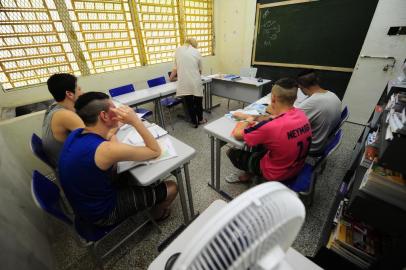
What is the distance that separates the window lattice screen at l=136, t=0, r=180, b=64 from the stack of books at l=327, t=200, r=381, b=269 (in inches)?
158

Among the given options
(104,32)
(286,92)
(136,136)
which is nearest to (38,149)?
(136,136)

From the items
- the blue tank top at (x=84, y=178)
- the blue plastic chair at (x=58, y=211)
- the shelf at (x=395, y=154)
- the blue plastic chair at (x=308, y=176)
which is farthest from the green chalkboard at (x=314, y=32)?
the blue plastic chair at (x=58, y=211)

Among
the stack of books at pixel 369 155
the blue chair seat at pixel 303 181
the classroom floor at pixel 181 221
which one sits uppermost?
the stack of books at pixel 369 155

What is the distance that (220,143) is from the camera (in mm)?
1672

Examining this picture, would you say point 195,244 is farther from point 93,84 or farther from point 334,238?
point 93,84

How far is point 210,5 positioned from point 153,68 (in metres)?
2.39

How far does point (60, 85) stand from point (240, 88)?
114 inches

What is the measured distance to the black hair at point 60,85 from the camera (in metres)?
1.45

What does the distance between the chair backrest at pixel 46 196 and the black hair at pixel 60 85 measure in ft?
2.43

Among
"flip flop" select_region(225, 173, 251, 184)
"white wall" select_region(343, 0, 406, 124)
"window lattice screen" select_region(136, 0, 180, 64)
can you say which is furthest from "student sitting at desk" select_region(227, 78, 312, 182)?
"window lattice screen" select_region(136, 0, 180, 64)

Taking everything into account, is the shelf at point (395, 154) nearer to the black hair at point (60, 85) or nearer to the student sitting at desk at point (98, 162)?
the student sitting at desk at point (98, 162)

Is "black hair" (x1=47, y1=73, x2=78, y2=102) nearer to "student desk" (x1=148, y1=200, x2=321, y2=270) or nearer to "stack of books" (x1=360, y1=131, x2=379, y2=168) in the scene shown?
"student desk" (x1=148, y1=200, x2=321, y2=270)

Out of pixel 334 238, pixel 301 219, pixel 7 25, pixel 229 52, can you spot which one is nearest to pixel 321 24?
pixel 229 52

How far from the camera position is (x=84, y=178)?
98cm
